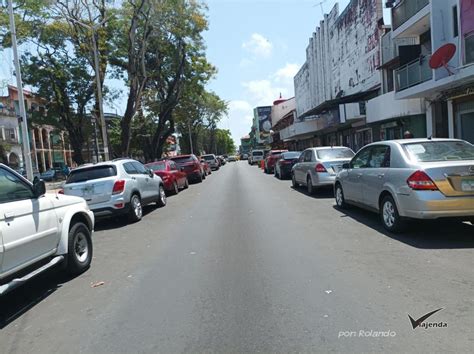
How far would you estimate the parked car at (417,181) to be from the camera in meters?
6.79

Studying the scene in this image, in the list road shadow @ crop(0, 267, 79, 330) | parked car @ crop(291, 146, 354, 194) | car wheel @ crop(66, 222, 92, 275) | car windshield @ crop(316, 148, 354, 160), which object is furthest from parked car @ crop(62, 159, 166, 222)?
car windshield @ crop(316, 148, 354, 160)

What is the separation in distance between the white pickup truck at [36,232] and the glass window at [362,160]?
5.81 m

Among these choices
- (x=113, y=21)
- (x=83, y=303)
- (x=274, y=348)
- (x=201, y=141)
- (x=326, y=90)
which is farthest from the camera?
(x=201, y=141)

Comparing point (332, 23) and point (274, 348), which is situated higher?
point (332, 23)

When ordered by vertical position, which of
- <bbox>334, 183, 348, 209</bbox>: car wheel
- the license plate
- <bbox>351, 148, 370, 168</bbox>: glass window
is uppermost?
<bbox>351, 148, 370, 168</bbox>: glass window

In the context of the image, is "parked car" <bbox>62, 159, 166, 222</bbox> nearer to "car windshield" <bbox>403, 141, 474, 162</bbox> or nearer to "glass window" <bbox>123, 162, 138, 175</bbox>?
"glass window" <bbox>123, 162, 138, 175</bbox>

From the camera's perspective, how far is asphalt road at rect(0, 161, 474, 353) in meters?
3.80

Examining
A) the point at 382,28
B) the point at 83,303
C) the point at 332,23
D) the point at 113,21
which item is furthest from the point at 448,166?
the point at 332,23

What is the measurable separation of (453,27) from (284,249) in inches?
560

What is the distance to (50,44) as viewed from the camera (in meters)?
30.4

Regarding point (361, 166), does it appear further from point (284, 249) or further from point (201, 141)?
point (201, 141)

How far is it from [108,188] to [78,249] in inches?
166

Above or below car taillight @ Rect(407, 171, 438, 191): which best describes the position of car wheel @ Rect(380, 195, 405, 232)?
below

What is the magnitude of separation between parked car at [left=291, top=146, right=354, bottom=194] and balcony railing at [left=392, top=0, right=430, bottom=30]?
869cm
